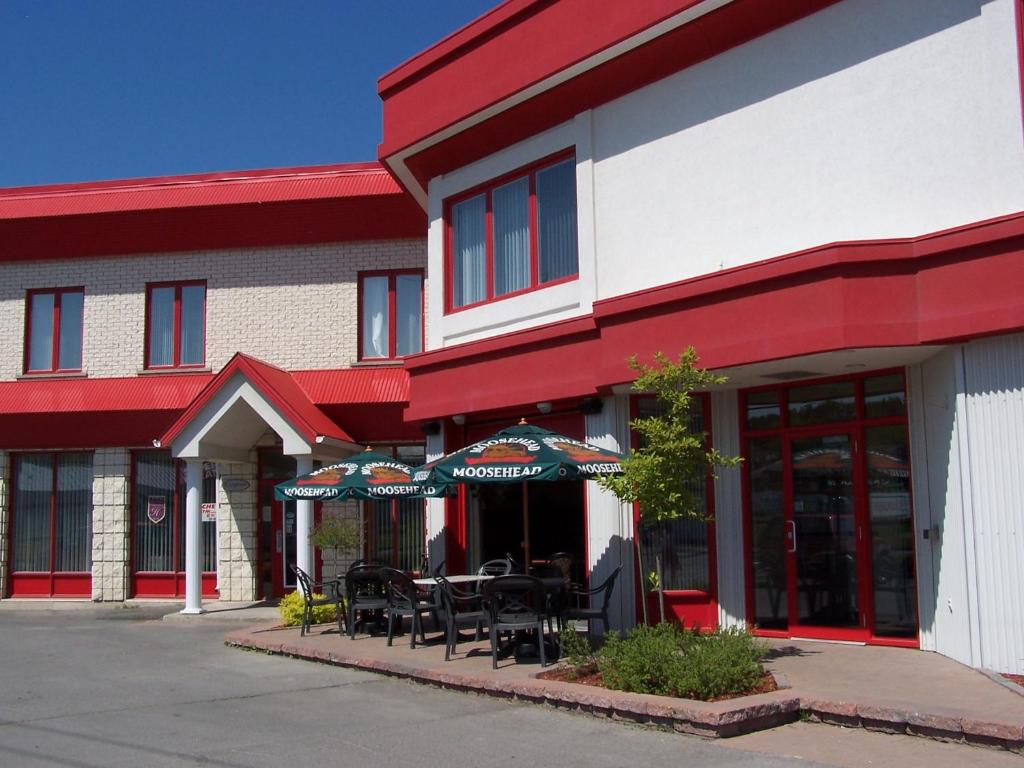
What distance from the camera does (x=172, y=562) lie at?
66.4 feet

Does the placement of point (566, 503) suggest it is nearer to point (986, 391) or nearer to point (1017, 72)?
point (986, 391)

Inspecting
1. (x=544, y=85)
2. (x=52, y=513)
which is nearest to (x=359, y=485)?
(x=544, y=85)

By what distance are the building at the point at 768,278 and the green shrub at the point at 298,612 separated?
2.19 metres

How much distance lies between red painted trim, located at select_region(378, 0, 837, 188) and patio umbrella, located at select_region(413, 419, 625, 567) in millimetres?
4543

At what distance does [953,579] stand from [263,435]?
515 inches

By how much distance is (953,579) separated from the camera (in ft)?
33.1

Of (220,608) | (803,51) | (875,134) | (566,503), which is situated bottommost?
(220,608)

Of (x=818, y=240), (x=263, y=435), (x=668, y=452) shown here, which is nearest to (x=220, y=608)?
(x=263, y=435)

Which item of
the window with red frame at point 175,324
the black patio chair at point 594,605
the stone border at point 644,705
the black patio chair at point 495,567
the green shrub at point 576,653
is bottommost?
the stone border at point 644,705

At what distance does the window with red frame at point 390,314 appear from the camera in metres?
19.5

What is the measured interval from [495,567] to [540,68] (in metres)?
6.75

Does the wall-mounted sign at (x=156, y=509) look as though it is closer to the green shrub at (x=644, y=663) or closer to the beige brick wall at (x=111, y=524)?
the beige brick wall at (x=111, y=524)

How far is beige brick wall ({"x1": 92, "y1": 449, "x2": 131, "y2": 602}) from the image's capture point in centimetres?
2017

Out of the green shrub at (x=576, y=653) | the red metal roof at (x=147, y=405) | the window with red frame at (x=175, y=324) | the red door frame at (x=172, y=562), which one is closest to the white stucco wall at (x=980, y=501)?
the green shrub at (x=576, y=653)
